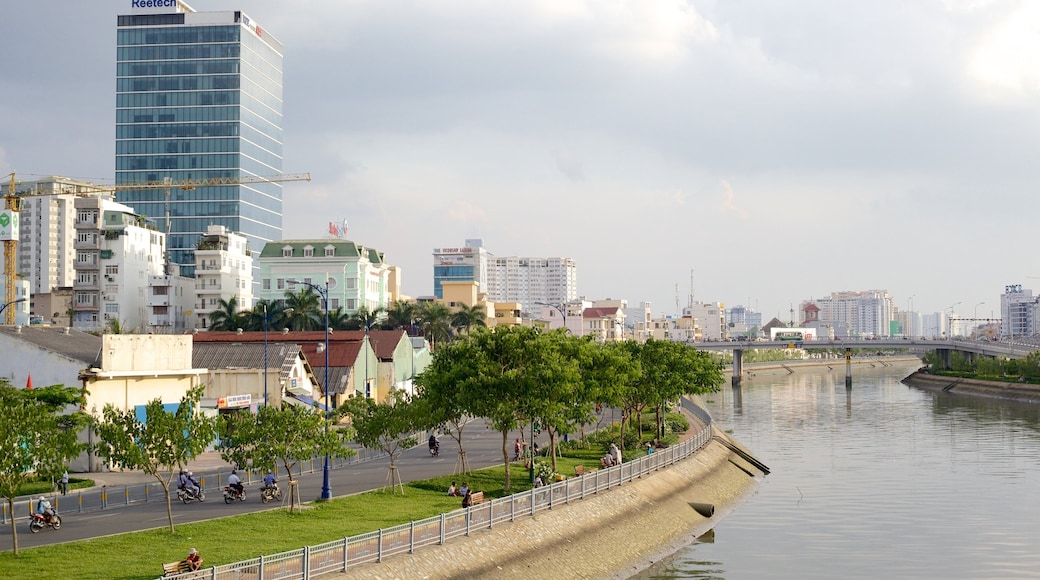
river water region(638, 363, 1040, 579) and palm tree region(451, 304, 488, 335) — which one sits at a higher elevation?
palm tree region(451, 304, 488, 335)

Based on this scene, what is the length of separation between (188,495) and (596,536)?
752 inches

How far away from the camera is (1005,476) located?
81.1 meters

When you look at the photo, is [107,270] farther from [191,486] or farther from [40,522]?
[40,522]

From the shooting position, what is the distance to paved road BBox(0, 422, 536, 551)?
43.3 metres

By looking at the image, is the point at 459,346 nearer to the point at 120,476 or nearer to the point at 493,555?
the point at 493,555

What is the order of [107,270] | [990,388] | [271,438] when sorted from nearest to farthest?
[271,438]
[107,270]
[990,388]

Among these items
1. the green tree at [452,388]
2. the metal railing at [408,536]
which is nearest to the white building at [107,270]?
the green tree at [452,388]

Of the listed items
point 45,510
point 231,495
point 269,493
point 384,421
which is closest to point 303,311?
point 384,421

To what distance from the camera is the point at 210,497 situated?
54.4 meters

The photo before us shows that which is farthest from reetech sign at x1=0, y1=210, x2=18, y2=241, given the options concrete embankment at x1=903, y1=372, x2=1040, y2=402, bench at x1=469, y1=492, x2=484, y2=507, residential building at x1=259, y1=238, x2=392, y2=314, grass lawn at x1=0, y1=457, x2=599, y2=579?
concrete embankment at x1=903, y1=372, x2=1040, y2=402

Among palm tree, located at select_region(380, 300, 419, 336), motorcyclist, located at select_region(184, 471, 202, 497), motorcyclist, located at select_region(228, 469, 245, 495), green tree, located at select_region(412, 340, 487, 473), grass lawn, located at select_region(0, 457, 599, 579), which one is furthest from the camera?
palm tree, located at select_region(380, 300, 419, 336)

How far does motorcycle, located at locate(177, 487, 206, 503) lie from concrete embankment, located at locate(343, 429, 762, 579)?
15.8m

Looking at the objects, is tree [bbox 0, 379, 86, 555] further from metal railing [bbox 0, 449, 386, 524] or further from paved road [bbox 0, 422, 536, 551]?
metal railing [bbox 0, 449, 386, 524]

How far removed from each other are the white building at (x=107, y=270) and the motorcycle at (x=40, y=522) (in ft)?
413
